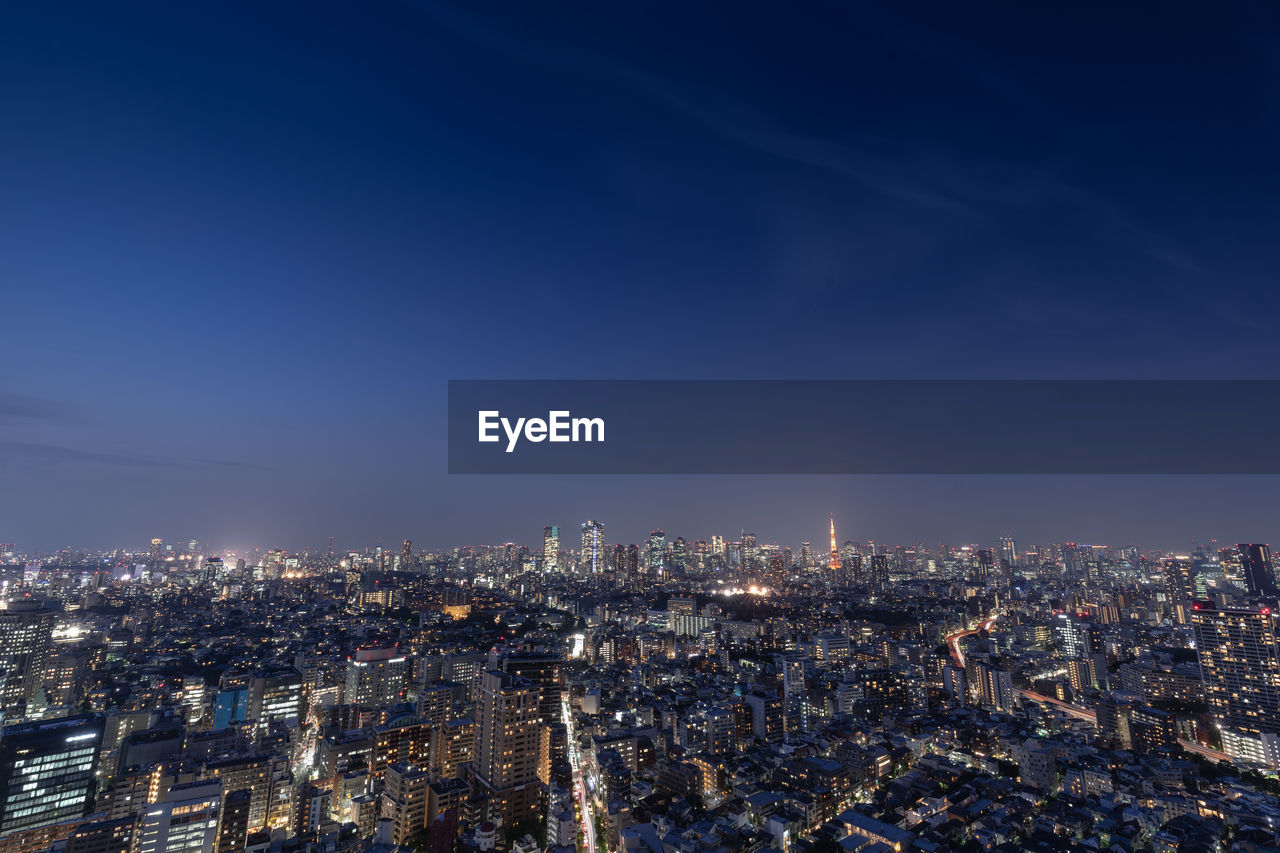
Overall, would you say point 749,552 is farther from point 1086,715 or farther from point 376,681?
point 376,681

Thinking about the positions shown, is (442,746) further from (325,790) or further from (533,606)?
(533,606)

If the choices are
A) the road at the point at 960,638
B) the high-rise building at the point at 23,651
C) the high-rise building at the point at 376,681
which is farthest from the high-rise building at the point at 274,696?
the road at the point at 960,638

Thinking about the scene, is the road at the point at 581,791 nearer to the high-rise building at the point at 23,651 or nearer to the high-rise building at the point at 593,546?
the high-rise building at the point at 23,651

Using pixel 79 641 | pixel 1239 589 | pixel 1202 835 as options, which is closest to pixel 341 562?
pixel 79 641

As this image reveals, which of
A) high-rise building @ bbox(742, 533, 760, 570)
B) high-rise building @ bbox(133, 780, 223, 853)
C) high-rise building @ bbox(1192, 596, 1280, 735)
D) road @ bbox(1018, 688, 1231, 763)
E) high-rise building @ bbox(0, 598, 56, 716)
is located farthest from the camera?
high-rise building @ bbox(742, 533, 760, 570)

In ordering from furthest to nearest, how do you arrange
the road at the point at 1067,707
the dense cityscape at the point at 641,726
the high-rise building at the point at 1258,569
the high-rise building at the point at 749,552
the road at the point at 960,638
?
the high-rise building at the point at 749,552 → the high-rise building at the point at 1258,569 → the road at the point at 960,638 → the road at the point at 1067,707 → the dense cityscape at the point at 641,726

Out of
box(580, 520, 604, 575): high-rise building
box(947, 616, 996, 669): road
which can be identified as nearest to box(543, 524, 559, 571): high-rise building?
box(580, 520, 604, 575): high-rise building

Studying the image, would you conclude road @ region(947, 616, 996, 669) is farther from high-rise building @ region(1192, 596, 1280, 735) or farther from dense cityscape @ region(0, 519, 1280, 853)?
high-rise building @ region(1192, 596, 1280, 735)
